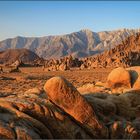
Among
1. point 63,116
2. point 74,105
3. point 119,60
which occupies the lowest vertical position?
point 119,60

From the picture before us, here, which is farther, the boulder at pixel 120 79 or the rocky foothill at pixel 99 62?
the rocky foothill at pixel 99 62

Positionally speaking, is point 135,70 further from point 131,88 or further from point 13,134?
point 13,134

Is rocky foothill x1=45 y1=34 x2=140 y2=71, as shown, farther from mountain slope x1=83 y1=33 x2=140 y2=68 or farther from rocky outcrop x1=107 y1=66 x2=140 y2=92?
rocky outcrop x1=107 y1=66 x2=140 y2=92

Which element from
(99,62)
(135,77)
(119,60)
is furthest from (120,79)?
(99,62)

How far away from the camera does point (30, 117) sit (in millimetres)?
10578

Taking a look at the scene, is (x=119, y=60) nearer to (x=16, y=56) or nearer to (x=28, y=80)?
(x=28, y=80)

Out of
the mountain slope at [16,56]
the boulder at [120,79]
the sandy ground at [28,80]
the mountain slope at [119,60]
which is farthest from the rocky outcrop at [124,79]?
the mountain slope at [16,56]

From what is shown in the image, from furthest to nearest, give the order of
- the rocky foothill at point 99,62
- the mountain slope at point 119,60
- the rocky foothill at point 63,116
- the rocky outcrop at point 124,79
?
the mountain slope at point 119,60
the rocky foothill at point 99,62
the rocky outcrop at point 124,79
the rocky foothill at point 63,116

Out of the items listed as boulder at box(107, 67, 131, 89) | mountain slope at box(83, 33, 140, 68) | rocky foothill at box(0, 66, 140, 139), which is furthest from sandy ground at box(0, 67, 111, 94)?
mountain slope at box(83, 33, 140, 68)

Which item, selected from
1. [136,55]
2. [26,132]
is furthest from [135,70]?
[136,55]

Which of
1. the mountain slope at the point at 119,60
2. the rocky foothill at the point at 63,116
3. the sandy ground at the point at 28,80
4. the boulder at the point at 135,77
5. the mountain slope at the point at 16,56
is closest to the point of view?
the rocky foothill at the point at 63,116

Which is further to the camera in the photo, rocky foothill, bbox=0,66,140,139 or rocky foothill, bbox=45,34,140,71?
rocky foothill, bbox=45,34,140,71

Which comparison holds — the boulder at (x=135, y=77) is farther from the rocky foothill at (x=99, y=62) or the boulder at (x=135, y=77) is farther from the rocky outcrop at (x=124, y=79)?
the rocky foothill at (x=99, y=62)

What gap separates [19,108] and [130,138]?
3708 millimetres
